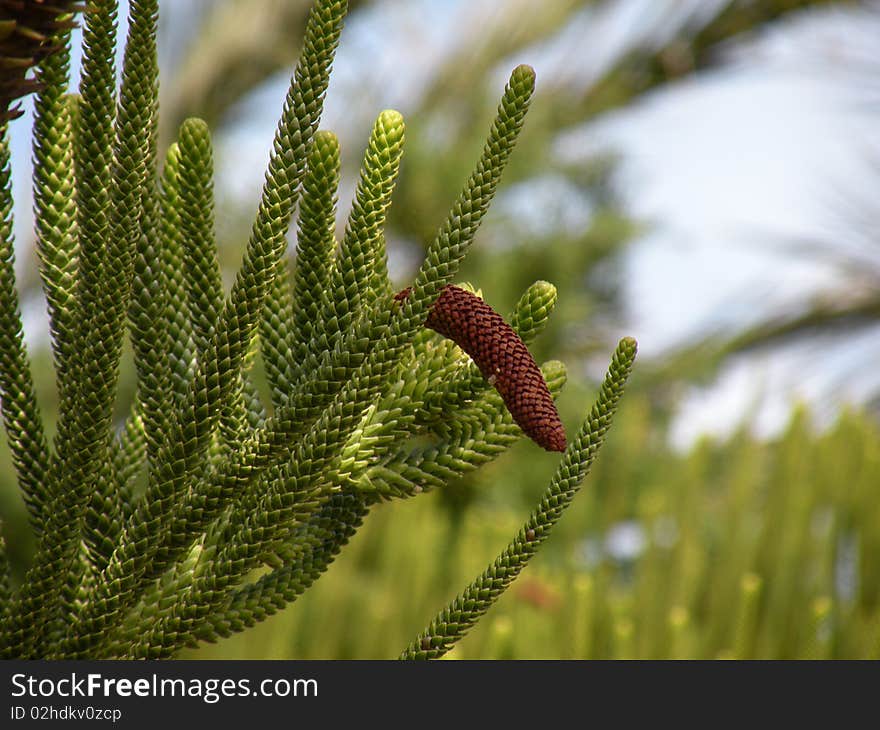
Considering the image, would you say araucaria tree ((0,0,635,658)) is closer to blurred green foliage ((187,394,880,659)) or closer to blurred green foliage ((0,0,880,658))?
blurred green foliage ((0,0,880,658))

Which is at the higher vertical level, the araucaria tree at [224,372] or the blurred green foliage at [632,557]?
the blurred green foliage at [632,557]

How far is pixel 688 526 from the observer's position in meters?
1.72

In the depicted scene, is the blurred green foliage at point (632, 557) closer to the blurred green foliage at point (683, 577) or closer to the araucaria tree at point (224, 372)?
the blurred green foliage at point (683, 577)

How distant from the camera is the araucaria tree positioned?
1.16 feet

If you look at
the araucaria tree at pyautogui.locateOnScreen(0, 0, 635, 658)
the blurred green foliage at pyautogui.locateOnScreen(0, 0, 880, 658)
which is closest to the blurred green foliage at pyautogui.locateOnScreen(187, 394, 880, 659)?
the blurred green foliage at pyautogui.locateOnScreen(0, 0, 880, 658)

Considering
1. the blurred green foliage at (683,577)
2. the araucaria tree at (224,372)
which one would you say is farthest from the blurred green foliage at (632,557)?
the araucaria tree at (224,372)

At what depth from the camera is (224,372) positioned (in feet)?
1.20

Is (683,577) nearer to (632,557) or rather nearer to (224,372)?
(632,557)

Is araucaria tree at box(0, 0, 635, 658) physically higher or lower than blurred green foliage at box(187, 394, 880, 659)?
lower

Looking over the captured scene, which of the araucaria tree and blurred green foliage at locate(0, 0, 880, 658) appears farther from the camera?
blurred green foliage at locate(0, 0, 880, 658)

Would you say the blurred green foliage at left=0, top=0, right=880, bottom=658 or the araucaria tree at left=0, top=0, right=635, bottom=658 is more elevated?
the blurred green foliage at left=0, top=0, right=880, bottom=658

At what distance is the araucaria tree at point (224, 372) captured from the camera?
1.16 ft

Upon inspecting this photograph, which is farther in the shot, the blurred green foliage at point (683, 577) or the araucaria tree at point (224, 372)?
the blurred green foliage at point (683, 577)

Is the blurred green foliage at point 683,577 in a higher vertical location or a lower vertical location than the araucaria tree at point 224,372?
higher
